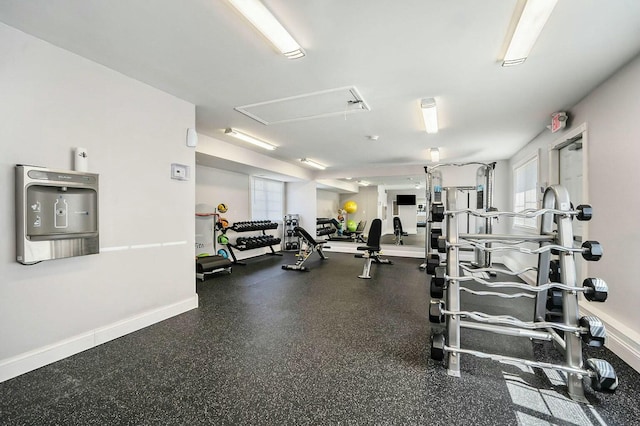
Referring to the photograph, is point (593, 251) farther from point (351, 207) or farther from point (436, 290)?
point (351, 207)

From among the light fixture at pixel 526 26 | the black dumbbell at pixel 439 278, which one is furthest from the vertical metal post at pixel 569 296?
the light fixture at pixel 526 26

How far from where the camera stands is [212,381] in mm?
1854

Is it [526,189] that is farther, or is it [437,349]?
[526,189]

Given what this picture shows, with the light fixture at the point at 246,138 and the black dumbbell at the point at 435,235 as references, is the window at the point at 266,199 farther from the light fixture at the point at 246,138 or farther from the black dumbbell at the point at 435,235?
the black dumbbell at the point at 435,235

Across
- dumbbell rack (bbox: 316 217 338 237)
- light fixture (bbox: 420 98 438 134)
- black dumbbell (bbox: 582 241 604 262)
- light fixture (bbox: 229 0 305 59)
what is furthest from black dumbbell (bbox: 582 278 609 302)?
dumbbell rack (bbox: 316 217 338 237)

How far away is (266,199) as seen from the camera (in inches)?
302

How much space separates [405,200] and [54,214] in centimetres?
1083

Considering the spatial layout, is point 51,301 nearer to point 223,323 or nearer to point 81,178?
point 81,178

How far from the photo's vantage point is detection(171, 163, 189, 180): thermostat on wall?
118 inches

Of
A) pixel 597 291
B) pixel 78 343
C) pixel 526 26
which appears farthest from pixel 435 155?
pixel 78 343

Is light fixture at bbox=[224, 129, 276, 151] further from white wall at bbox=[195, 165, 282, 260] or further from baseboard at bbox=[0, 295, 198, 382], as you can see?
baseboard at bbox=[0, 295, 198, 382]

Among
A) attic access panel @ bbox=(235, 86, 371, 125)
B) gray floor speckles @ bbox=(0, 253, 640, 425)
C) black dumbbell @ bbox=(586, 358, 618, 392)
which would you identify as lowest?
gray floor speckles @ bbox=(0, 253, 640, 425)

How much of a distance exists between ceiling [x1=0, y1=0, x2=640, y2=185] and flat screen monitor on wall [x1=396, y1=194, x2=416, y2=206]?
24.7 feet

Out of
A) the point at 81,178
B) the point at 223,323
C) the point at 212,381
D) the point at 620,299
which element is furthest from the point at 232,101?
the point at 620,299
